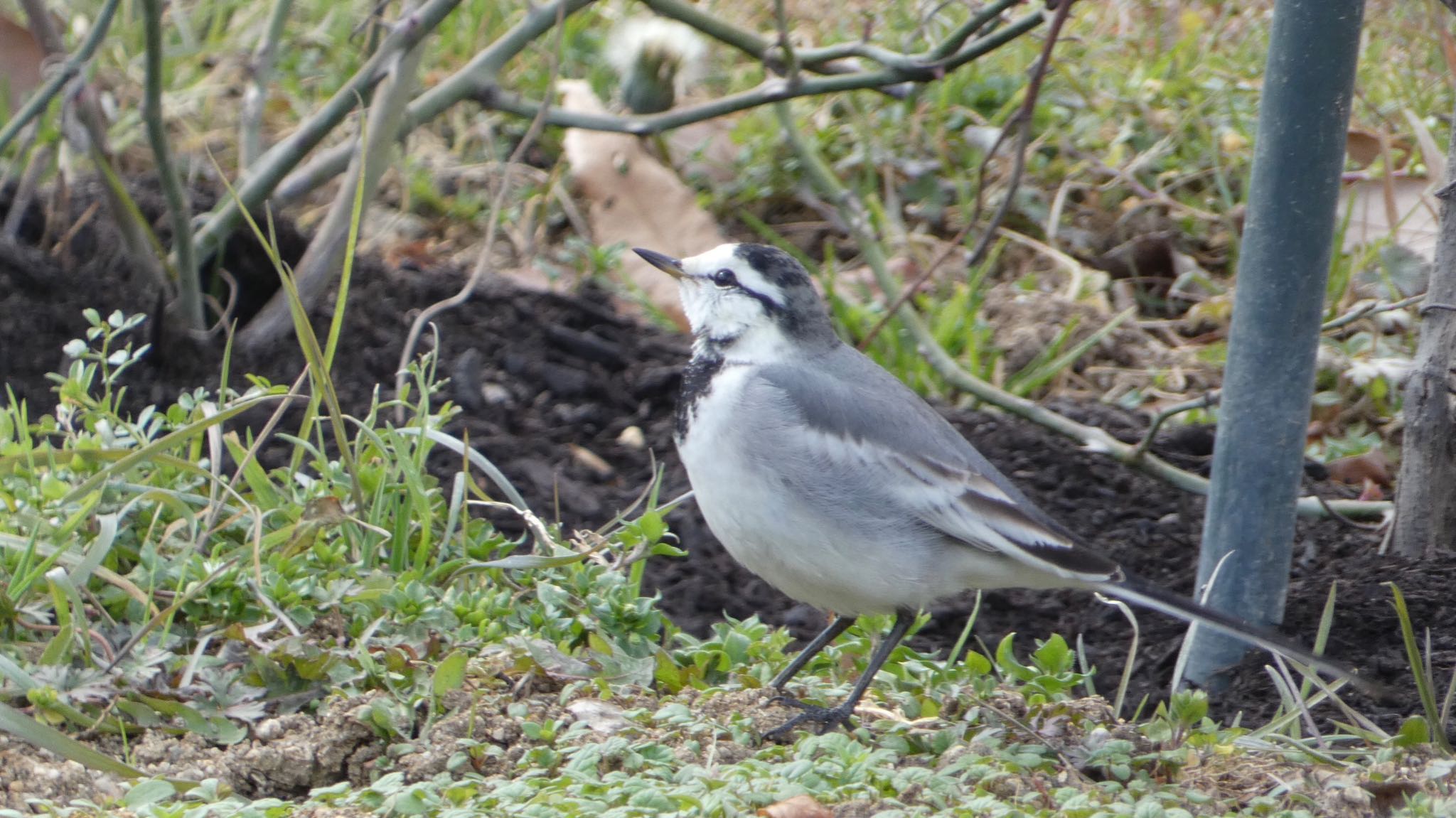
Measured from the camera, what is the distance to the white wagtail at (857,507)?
3338 millimetres

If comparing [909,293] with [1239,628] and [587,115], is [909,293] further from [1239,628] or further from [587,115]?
[1239,628]

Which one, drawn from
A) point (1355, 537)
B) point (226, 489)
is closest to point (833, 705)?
point (226, 489)

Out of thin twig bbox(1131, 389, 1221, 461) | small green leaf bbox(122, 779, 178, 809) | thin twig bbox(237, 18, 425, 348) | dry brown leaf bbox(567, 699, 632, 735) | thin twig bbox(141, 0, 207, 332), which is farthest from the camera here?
thin twig bbox(237, 18, 425, 348)

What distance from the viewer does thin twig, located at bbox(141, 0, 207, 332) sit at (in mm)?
4547

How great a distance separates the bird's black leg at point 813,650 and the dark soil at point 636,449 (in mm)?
672

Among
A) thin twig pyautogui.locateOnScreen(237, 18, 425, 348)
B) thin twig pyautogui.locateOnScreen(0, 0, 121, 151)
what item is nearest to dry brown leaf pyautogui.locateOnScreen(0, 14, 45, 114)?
thin twig pyautogui.locateOnScreen(237, 18, 425, 348)

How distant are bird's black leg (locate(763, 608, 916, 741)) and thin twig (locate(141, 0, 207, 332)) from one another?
2.48m

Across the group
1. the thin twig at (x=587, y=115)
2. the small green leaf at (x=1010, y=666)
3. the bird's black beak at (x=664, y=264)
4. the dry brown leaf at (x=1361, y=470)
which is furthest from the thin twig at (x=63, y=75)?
the dry brown leaf at (x=1361, y=470)

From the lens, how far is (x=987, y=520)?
135 inches

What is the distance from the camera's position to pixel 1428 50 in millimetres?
6754

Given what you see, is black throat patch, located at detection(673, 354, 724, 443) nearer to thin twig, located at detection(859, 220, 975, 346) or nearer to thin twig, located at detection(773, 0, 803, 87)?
thin twig, located at detection(859, 220, 975, 346)

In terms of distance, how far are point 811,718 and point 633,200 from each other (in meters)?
3.90

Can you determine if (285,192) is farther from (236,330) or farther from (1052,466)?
(1052,466)

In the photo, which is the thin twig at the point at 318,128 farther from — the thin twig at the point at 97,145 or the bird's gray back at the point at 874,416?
the bird's gray back at the point at 874,416
